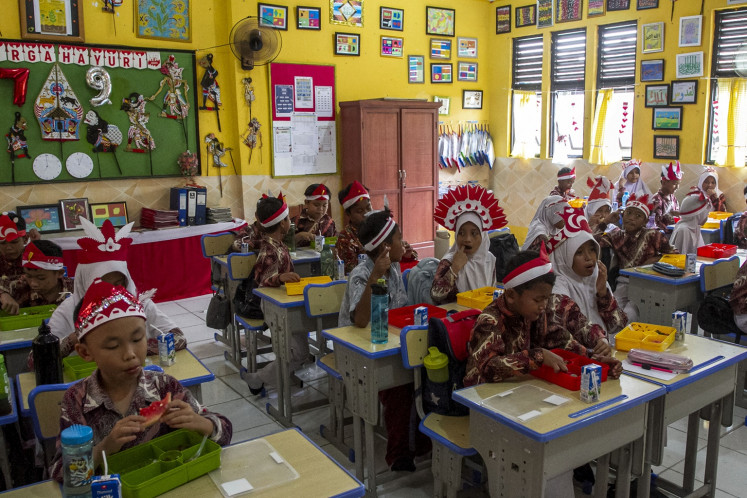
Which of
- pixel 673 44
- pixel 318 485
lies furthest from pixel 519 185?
pixel 318 485

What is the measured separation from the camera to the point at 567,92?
31.4 feet

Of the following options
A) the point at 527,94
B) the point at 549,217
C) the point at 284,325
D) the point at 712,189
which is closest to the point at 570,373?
the point at 284,325

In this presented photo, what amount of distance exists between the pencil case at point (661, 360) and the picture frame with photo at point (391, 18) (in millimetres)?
7317

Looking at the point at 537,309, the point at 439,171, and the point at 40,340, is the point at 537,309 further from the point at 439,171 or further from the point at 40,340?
the point at 439,171

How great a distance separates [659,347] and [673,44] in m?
6.60

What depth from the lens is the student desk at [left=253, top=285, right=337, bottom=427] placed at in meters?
4.00

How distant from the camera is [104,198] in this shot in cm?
725

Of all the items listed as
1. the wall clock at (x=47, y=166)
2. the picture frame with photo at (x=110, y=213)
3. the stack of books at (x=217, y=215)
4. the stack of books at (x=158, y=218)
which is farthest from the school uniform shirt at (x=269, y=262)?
the wall clock at (x=47, y=166)

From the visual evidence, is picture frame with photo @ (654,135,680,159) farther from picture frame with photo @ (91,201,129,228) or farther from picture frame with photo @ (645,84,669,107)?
picture frame with photo @ (91,201,129,228)

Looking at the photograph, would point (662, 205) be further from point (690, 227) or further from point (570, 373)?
point (570, 373)

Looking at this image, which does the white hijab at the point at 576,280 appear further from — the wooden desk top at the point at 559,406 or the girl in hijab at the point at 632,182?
the girl in hijab at the point at 632,182

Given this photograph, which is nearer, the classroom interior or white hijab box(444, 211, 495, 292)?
white hijab box(444, 211, 495, 292)

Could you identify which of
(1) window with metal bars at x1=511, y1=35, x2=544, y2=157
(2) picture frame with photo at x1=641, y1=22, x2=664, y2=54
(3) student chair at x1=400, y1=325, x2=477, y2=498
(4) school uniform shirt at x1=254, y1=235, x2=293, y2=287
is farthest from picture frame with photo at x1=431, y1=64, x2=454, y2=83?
(3) student chair at x1=400, y1=325, x2=477, y2=498

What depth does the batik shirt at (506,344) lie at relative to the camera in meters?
2.60
